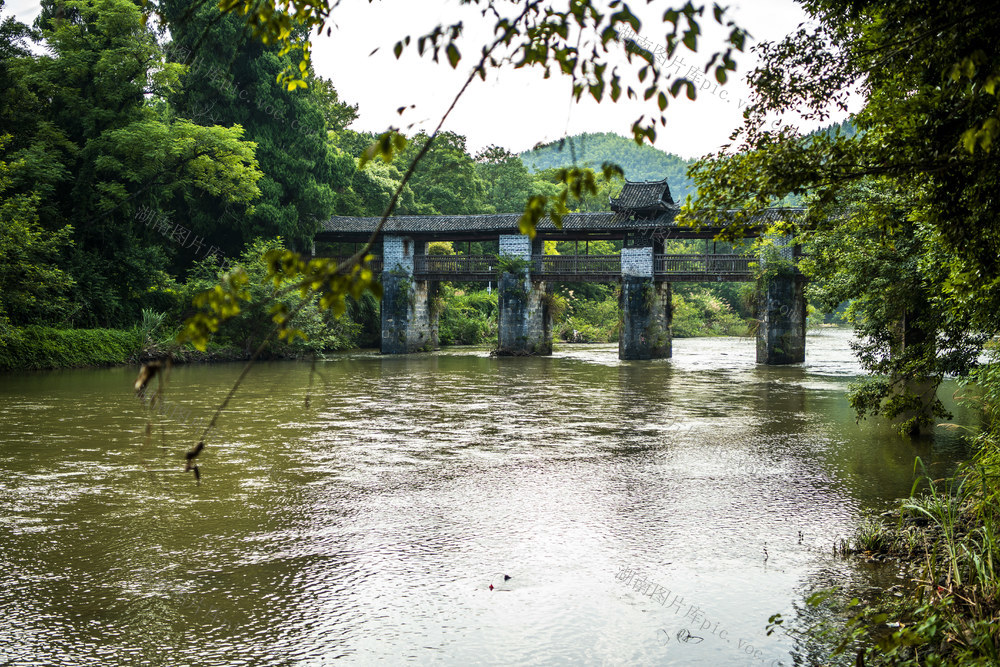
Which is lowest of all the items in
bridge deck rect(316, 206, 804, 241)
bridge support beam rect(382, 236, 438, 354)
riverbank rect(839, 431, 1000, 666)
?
riverbank rect(839, 431, 1000, 666)

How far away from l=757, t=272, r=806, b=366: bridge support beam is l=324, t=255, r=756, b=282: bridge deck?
1.50 metres

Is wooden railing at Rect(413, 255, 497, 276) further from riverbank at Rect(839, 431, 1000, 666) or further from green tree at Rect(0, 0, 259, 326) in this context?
riverbank at Rect(839, 431, 1000, 666)

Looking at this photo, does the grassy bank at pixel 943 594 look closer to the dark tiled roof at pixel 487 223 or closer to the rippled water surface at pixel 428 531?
the rippled water surface at pixel 428 531

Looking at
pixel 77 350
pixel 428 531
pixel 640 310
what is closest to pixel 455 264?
pixel 640 310

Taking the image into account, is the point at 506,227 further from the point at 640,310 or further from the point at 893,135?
the point at 893,135

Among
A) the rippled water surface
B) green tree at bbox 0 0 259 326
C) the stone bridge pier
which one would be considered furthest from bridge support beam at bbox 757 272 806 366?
green tree at bbox 0 0 259 326

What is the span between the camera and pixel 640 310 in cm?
3011

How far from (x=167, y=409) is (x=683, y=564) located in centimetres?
1179

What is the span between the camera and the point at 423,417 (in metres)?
14.8

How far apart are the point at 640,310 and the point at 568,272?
3609 mm

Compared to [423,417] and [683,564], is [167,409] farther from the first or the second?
[683,564]

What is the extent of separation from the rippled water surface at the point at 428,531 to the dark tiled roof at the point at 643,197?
16107mm

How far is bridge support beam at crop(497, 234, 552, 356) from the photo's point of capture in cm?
3216

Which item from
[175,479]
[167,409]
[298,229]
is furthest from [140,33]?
[175,479]
